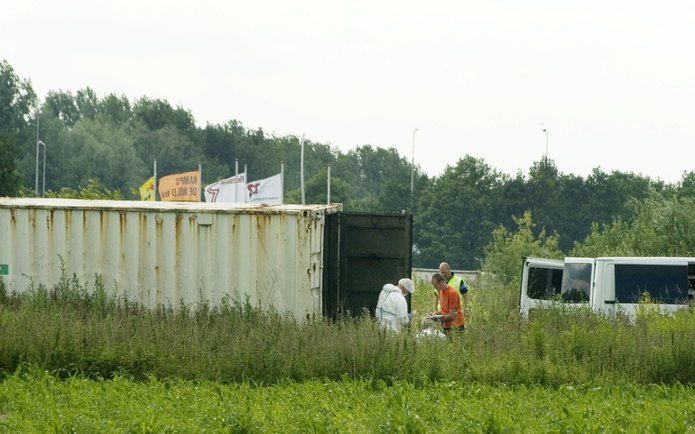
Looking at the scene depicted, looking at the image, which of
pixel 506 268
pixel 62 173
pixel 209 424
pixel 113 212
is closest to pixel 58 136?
pixel 62 173

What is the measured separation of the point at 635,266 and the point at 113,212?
26.2 feet

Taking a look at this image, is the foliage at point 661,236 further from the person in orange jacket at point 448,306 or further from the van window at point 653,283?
the person in orange jacket at point 448,306

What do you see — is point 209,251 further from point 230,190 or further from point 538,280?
point 230,190

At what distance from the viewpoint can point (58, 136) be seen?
110938 mm

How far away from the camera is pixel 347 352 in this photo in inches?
543

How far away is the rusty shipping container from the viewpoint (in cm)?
1822

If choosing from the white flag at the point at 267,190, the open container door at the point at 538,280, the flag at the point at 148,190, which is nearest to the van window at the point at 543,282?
the open container door at the point at 538,280

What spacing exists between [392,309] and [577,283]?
5.19 m

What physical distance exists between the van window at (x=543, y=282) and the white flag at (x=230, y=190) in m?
20.1

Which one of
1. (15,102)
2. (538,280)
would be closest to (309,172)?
(15,102)

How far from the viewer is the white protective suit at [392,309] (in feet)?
53.0

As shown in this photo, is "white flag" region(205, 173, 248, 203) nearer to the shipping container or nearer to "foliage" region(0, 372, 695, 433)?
the shipping container

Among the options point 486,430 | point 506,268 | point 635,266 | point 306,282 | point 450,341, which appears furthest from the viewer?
point 506,268

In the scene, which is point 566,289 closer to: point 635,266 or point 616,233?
point 635,266
